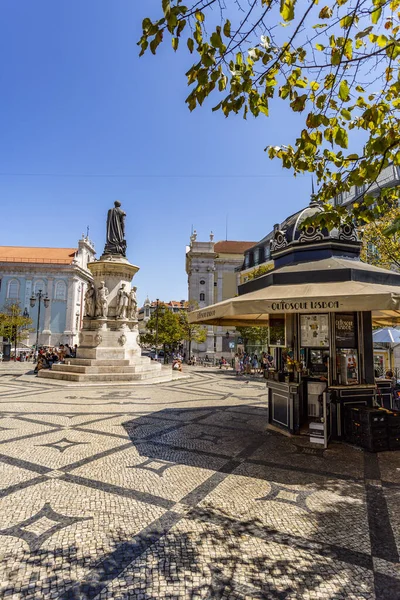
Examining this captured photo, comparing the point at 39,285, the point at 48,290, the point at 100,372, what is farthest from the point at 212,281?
the point at 100,372

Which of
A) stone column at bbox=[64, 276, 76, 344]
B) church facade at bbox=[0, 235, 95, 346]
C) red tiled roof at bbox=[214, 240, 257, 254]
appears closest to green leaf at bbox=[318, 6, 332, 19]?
red tiled roof at bbox=[214, 240, 257, 254]

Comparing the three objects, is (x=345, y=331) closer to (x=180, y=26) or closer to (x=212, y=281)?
(x=180, y=26)

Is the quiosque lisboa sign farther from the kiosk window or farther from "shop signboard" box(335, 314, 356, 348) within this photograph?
the kiosk window

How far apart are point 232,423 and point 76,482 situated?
13.2 ft

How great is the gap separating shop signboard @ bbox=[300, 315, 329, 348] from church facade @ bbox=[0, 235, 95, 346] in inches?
2099

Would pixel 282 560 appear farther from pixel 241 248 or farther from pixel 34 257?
pixel 34 257

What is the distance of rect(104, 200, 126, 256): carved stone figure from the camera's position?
1728 cm

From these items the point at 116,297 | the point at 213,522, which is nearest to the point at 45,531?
the point at 213,522

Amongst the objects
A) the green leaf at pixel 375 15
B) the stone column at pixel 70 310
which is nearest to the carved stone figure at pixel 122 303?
the green leaf at pixel 375 15

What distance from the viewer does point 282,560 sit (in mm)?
2684

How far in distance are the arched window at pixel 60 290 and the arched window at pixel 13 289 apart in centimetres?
598

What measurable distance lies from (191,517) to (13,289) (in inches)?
2347

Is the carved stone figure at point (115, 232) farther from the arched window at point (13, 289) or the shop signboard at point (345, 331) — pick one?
the arched window at point (13, 289)

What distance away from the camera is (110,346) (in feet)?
50.8
